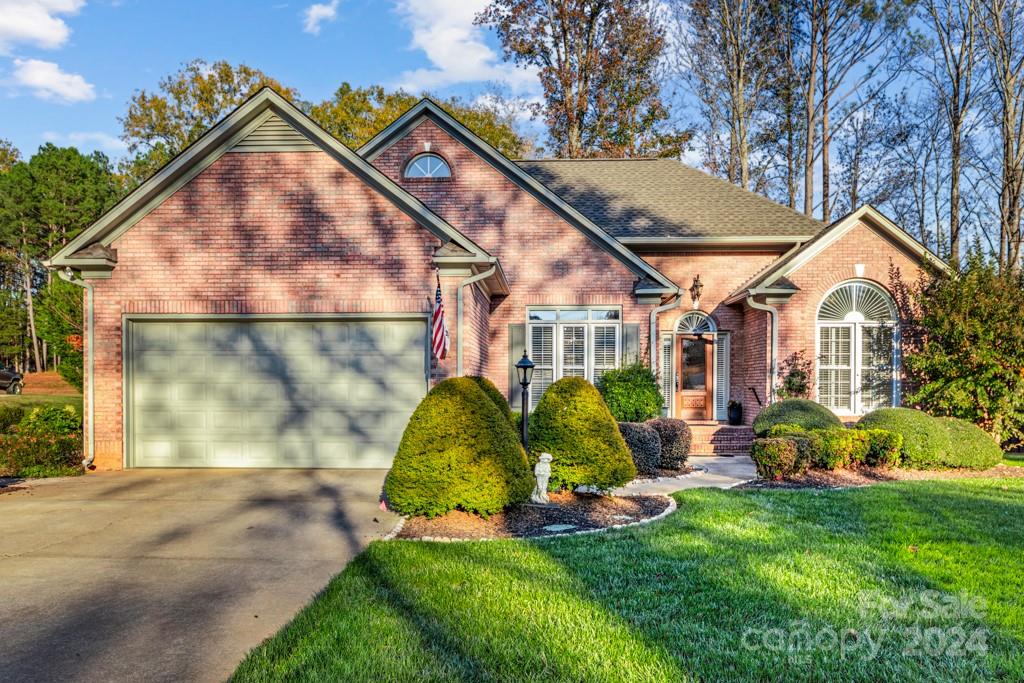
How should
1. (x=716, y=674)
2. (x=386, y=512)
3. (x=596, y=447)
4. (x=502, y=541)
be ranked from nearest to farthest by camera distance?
(x=716, y=674) → (x=502, y=541) → (x=386, y=512) → (x=596, y=447)

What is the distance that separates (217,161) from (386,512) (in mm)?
6733

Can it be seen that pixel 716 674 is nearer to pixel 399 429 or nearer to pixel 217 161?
pixel 399 429

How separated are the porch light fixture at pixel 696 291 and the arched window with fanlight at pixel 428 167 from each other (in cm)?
663

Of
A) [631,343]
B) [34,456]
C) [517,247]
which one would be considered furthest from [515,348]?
[34,456]

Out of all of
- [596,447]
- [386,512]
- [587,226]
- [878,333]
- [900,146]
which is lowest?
[386,512]

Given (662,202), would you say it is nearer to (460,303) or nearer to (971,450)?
(460,303)

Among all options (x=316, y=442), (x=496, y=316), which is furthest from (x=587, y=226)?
(x=316, y=442)

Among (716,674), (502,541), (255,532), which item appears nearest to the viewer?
(716,674)

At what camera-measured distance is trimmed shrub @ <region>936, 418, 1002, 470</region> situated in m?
10.1

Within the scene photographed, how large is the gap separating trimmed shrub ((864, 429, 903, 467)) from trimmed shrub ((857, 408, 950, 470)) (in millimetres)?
275

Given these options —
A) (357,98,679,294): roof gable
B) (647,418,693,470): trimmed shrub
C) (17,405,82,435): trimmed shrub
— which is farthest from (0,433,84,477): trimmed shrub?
(647,418,693,470): trimmed shrub

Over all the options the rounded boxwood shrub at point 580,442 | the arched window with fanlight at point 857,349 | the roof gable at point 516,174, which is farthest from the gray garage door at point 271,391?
the arched window with fanlight at point 857,349

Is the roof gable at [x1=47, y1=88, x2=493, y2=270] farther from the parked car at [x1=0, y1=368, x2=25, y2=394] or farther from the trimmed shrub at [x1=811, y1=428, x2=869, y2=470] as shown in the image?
the parked car at [x1=0, y1=368, x2=25, y2=394]

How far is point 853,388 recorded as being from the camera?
45.1ft
